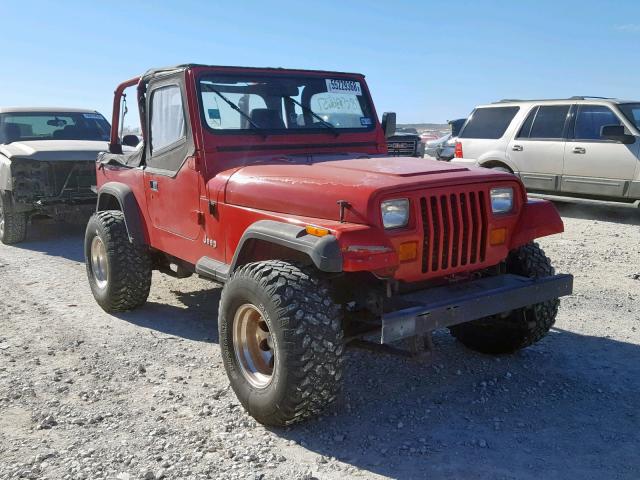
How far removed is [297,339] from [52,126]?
26.2 feet

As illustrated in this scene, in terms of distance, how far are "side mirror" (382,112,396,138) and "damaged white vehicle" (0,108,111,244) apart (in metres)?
4.77

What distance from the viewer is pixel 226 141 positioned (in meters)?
4.29

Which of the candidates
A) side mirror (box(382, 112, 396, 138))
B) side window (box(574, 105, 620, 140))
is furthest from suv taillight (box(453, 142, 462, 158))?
side mirror (box(382, 112, 396, 138))

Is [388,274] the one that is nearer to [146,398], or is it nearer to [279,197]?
[279,197]

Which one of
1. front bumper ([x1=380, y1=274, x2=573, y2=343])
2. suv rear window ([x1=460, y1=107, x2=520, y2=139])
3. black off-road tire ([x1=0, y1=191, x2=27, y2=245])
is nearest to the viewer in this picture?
front bumper ([x1=380, y1=274, x2=573, y2=343])

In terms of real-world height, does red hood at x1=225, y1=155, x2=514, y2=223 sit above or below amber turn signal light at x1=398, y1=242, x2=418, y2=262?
above

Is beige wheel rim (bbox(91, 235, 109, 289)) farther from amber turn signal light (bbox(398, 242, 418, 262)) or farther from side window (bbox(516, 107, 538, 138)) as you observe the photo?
side window (bbox(516, 107, 538, 138))

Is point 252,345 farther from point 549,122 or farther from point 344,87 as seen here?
point 549,122

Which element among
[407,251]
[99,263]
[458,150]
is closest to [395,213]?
[407,251]

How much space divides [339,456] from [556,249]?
5396mm

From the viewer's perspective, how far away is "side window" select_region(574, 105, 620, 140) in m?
9.73

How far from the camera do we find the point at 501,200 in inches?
145

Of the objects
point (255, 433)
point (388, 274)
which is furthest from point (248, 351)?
point (388, 274)

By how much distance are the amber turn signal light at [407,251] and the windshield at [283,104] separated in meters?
1.70
